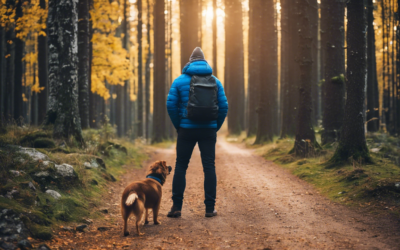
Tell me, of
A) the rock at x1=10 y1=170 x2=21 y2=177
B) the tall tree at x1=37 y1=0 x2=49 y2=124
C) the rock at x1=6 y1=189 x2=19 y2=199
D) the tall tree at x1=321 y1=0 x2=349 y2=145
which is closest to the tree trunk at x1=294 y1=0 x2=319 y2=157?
the tall tree at x1=321 y1=0 x2=349 y2=145

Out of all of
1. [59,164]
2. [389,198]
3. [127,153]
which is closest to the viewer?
[389,198]

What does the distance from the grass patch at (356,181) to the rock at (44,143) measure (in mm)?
6250

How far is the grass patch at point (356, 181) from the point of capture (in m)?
5.49

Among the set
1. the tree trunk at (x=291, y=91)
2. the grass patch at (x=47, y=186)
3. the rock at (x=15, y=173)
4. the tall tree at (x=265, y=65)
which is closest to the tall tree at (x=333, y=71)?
the tree trunk at (x=291, y=91)

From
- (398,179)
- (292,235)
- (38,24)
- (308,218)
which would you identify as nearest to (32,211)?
(292,235)

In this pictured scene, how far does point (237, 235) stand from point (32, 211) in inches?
107

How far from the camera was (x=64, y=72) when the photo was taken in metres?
8.88

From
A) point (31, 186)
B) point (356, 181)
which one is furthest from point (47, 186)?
point (356, 181)

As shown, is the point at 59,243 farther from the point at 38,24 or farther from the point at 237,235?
the point at 38,24

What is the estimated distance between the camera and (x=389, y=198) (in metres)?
5.43

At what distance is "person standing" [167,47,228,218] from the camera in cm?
498

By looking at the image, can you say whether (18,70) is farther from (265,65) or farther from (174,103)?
(174,103)

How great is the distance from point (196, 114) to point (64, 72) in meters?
5.52

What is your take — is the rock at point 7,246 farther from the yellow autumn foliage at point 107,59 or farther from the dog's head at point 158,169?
the yellow autumn foliage at point 107,59
